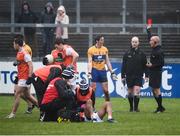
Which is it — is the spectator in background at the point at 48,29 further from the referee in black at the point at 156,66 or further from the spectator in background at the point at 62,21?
the referee in black at the point at 156,66

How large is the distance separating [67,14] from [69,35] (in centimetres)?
251

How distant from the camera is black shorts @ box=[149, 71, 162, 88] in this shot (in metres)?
24.1

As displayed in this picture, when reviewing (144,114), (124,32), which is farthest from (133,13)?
(144,114)

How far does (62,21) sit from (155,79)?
7.55 metres

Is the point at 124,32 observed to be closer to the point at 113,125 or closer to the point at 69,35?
the point at 69,35

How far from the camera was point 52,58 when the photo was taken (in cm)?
2131

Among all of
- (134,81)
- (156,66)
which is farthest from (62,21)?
(156,66)

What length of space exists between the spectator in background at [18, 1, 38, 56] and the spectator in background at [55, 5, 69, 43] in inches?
34.7

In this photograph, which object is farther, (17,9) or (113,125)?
(17,9)

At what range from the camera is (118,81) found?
29.8 meters

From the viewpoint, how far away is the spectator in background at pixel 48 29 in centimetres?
3027

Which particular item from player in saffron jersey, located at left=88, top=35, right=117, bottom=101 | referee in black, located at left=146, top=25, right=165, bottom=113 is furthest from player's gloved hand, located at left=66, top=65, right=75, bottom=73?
referee in black, located at left=146, top=25, right=165, bottom=113

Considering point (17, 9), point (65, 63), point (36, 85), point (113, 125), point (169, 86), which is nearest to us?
point (113, 125)

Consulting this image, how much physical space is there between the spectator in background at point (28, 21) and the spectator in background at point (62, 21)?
2.89 feet
